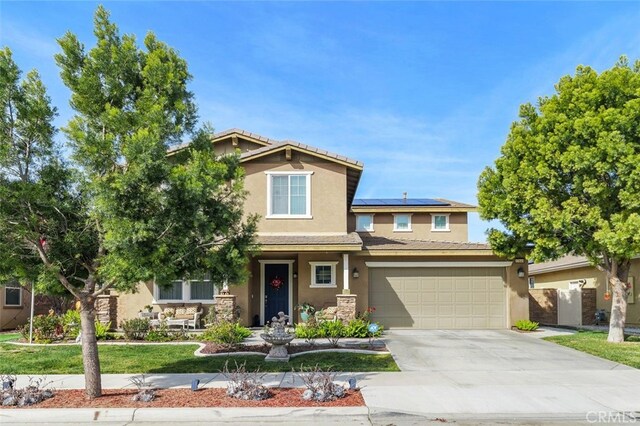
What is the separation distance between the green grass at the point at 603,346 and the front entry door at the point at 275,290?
8916 mm

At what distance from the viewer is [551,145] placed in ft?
49.5

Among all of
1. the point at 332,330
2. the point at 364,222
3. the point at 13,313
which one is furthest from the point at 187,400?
the point at 364,222

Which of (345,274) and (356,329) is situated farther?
(345,274)

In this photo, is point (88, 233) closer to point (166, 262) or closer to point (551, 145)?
point (166, 262)

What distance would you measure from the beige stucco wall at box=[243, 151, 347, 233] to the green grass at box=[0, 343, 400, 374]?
6.15 m

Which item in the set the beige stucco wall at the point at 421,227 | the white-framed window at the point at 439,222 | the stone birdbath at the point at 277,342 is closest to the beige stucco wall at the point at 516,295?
the beige stucco wall at the point at 421,227

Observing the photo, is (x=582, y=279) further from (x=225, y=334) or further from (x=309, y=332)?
(x=225, y=334)

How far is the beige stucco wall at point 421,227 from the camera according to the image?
27.1 meters

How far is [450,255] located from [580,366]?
7.15 meters

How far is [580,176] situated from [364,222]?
46.7 ft

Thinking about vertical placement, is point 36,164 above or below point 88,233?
above

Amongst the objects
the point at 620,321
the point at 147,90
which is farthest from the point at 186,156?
the point at 620,321

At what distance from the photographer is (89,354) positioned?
8.62 metres

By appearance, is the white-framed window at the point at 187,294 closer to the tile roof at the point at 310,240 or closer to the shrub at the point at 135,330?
the shrub at the point at 135,330
